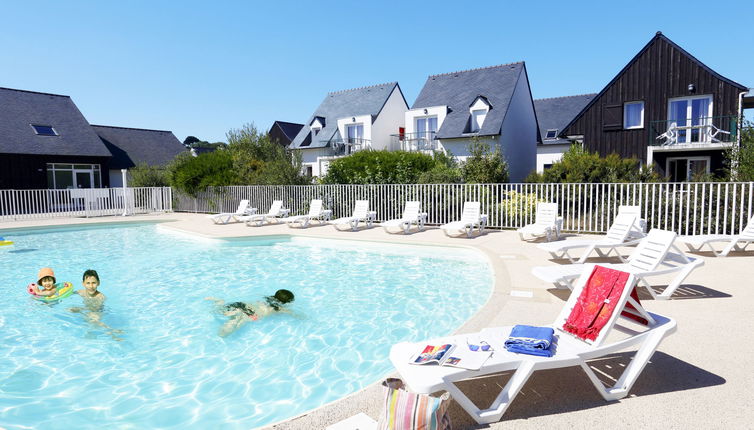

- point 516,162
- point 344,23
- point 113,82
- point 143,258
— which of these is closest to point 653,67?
point 516,162

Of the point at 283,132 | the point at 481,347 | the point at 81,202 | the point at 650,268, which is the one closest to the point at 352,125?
the point at 283,132

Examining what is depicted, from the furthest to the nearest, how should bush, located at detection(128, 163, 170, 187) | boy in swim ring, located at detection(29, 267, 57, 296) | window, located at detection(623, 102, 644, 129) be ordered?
1. bush, located at detection(128, 163, 170, 187)
2. window, located at detection(623, 102, 644, 129)
3. boy in swim ring, located at detection(29, 267, 57, 296)

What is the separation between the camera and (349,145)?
2914cm

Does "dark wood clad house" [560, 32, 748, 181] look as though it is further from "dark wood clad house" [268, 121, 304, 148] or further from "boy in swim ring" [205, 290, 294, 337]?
"dark wood clad house" [268, 121, 304, 148]

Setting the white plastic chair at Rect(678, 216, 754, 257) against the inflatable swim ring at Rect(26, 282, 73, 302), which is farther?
the white plastic chair at Rect(678, 216, 754, 257)

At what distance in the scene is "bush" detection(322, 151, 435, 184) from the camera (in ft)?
56.5

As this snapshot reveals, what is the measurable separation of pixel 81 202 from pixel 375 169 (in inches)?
620

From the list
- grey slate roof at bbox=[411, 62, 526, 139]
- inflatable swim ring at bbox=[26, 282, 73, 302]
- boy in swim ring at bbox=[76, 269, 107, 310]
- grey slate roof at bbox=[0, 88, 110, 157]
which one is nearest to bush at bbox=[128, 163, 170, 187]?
grey slate roof at bbox=[0, 88, 110, 157]

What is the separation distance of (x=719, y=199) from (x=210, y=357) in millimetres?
11582

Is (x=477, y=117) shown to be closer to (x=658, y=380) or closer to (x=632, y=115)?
(x=632, y=115)

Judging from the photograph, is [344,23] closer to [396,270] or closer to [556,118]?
[396,270]

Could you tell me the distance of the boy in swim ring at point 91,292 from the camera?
676cm

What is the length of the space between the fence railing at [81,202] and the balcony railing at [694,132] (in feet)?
79.2

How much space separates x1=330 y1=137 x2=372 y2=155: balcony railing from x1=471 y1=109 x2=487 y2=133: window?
690 cm
